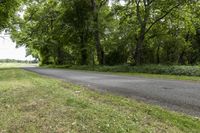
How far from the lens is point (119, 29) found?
32.8m

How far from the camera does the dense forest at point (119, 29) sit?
26609 mm

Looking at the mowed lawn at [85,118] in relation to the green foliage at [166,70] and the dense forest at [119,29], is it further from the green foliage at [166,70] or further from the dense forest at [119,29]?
the dense forest at [119,29]

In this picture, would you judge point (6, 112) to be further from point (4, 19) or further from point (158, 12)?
point (158, 12)

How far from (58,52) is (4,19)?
2958cm

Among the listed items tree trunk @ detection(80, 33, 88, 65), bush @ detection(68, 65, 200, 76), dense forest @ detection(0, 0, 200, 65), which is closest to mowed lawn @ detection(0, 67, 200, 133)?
bush @ detection(68, 65, 200, 76)

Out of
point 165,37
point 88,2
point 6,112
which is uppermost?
point 88,2

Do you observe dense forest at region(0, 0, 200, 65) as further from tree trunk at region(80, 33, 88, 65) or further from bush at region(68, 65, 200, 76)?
bush at region(68, 65, 200, 76)

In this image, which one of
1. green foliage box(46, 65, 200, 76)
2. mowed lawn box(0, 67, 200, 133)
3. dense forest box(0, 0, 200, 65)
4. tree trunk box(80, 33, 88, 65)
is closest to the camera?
mowed lawn box(0, 67, 200, 133)

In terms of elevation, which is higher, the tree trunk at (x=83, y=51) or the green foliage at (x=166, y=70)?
the tree trunk at (x=83, y=51)

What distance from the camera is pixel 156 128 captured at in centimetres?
476

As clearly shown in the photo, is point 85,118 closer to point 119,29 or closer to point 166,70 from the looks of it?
point 166,70

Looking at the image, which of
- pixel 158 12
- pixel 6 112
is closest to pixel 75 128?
pixel 6 112

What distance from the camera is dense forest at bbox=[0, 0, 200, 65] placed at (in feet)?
87.3

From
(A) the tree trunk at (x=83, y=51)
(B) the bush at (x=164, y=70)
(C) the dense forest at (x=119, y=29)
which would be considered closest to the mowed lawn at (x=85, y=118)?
(B) the bush at (x=164, y=70)
